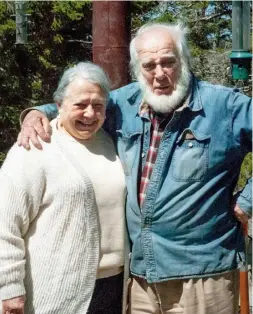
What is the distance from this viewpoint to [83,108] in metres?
2.62

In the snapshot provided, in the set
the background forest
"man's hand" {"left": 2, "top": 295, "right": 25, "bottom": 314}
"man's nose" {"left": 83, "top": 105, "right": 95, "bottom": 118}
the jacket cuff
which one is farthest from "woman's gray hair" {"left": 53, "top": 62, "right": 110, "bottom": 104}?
the background forest

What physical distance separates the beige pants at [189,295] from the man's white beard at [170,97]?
2.42 feet

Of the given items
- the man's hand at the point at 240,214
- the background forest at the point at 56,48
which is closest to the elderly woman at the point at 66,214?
the man's hand at the point at 240,214

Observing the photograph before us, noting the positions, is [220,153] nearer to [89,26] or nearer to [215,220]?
[215,220]

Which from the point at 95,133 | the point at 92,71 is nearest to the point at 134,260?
the point at 95,133

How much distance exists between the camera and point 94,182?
2.61 meters

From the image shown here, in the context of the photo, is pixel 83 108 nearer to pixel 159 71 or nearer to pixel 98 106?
pixel 98 106

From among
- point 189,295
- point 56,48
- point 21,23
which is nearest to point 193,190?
point 189,295

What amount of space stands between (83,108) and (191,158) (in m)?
0.49

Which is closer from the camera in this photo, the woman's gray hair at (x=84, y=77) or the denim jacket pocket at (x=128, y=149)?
the woman's gray hair at (x=84, y=77)

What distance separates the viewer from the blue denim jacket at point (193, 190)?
105 inches

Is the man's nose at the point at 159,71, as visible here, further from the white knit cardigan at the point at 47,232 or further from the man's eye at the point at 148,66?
the white knit cardigan at the point at 47,232

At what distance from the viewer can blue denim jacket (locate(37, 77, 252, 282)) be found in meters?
2.66

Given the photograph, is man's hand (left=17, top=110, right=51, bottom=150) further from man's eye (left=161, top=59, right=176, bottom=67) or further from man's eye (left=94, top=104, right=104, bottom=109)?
man's eye (left=161, top=59, right=176, bottom=67)
